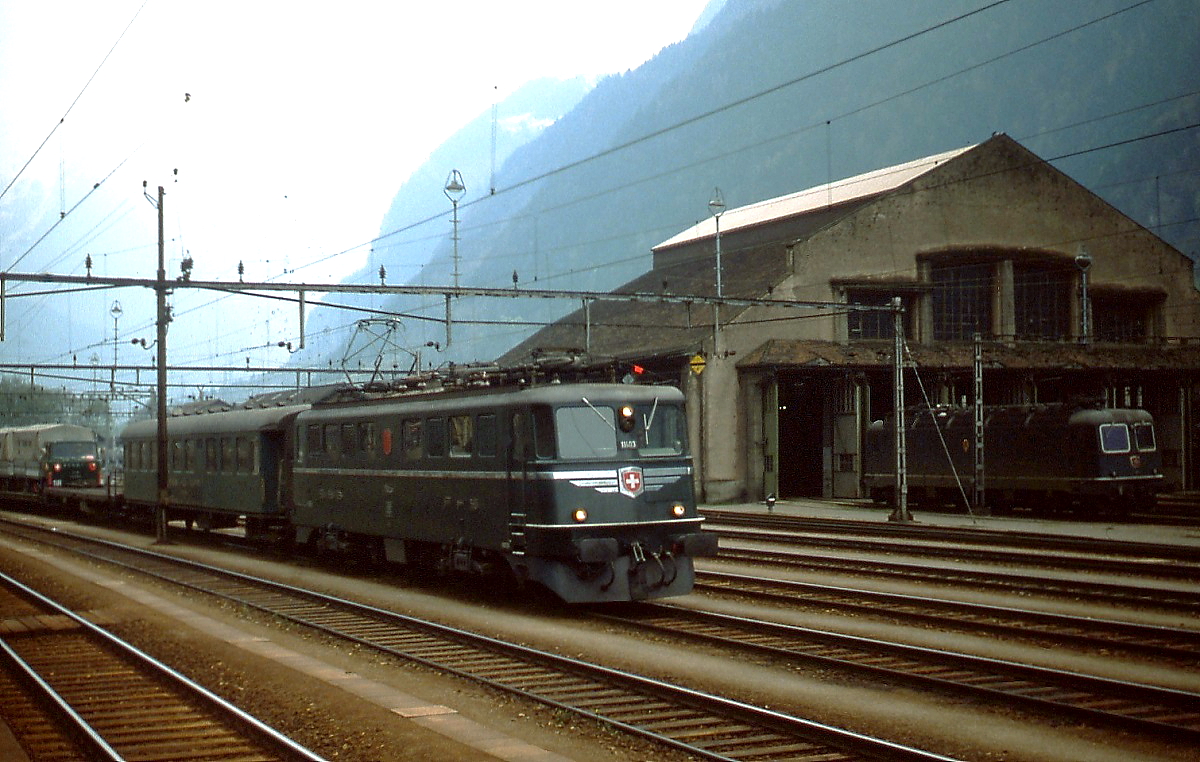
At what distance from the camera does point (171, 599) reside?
766 inches

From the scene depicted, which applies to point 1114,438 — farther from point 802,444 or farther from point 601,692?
point 601,692

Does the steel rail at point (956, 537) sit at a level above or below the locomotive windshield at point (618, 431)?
below

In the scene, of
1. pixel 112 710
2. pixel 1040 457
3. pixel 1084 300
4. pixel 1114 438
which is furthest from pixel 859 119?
pixel 112 710

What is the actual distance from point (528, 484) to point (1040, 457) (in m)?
23.7

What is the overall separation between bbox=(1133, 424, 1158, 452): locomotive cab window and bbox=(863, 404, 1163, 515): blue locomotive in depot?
3 centimetres

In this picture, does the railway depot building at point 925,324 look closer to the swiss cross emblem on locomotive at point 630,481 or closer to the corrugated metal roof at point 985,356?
the corrugated metal roof at point 985,356

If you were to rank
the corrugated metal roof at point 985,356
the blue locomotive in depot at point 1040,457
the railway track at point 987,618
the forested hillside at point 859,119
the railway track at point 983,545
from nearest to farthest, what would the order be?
the railway track at point 987,618
the railway track at point 983,545
the blue locomotive in depot at point 1040,457
the corrugated metal roof at point 985,356
the forested hillside at point 859,119

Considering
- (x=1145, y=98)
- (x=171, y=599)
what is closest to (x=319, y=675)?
(x=171, y=599)

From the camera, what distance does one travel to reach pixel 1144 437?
34.9m

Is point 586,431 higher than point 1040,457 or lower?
higher

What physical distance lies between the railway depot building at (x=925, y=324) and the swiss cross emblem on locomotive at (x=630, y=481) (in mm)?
24035

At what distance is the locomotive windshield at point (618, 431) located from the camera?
52.1 ft

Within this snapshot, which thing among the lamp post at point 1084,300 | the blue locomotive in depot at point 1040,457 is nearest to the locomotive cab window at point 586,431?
the blue locomotive in depot at point 1040,457

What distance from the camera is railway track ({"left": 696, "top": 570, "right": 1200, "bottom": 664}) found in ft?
44.3
